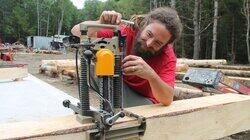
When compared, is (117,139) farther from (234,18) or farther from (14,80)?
(234,18)

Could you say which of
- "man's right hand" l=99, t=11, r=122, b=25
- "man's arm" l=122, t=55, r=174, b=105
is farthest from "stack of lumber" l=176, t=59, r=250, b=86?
"man's right hand" l=99, t=11, r=122, b=25

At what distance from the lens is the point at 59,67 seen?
1013 cm

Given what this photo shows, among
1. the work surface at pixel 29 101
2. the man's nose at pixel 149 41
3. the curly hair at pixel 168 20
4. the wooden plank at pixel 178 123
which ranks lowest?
the work surface at pixel 29 101

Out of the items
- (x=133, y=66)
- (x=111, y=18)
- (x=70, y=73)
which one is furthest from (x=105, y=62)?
(x=70, y=73)

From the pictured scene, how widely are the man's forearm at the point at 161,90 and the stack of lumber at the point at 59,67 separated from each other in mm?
6818

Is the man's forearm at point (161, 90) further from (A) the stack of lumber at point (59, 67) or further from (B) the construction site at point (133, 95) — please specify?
(A) the stack of lumber at point (59, 67)

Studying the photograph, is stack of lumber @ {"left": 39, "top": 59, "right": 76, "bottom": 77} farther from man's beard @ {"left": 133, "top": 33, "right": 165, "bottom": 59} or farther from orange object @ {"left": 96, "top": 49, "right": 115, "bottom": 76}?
orange object @ {"left": 96, "top": 49, "right": 115, "bottom": 76}

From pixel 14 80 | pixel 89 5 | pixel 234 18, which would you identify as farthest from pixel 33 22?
pixel 14 80

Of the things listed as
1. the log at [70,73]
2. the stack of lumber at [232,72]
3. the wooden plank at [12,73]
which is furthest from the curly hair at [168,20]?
the log at [70,73]

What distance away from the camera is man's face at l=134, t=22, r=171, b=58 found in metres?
2.62

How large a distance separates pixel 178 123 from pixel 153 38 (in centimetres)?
59

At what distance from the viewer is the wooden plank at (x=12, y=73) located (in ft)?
23.3

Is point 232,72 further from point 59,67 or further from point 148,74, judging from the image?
point 148,74

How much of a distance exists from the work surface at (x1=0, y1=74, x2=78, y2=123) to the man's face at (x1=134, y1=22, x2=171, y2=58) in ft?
6.71
